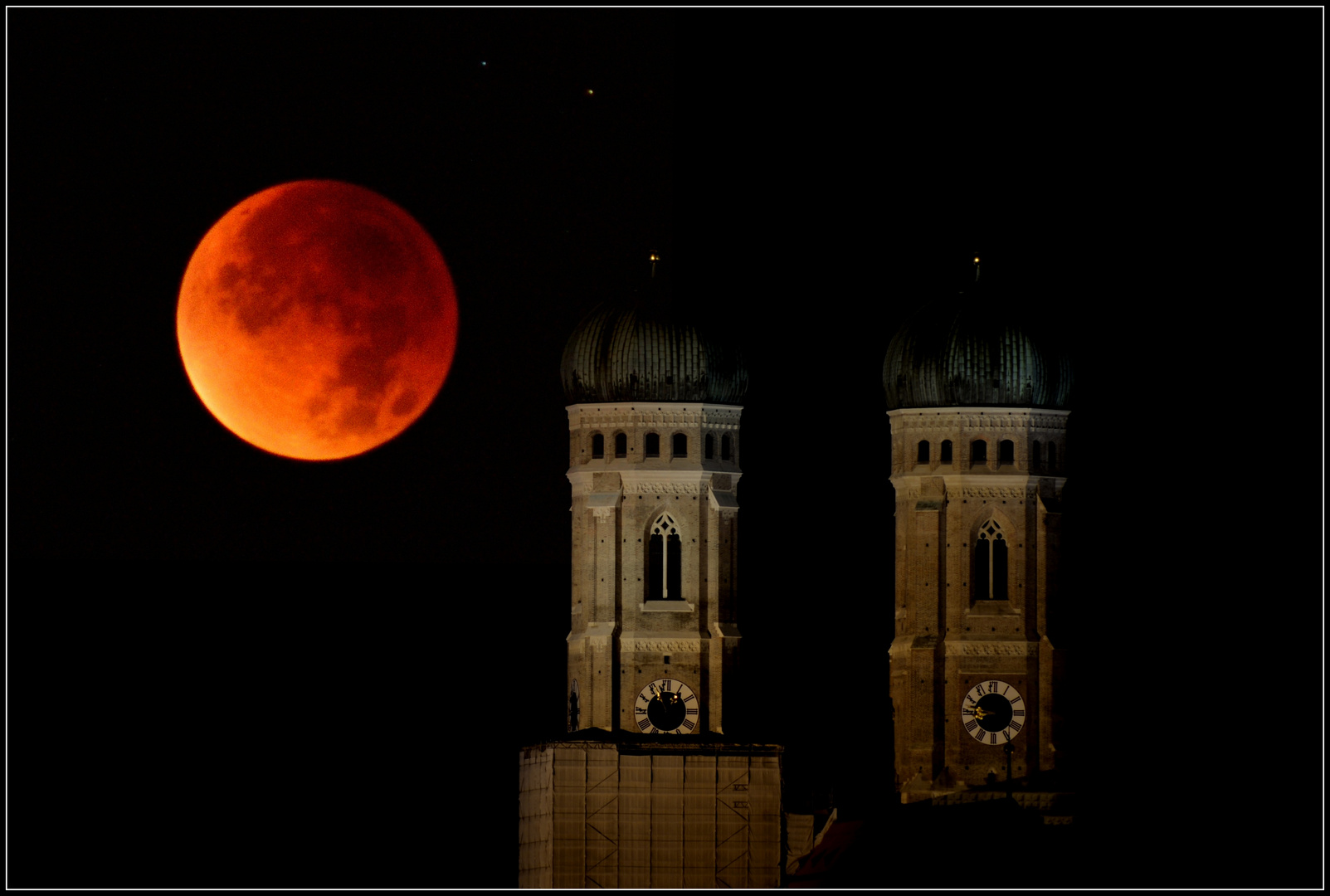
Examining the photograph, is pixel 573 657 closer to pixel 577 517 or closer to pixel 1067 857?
pixel 577 517

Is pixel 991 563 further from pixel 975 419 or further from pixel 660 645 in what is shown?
pixel 660 645

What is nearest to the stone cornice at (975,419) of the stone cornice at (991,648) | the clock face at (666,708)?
the stone cornice at (991,648)

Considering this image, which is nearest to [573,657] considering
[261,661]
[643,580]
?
[643,580]

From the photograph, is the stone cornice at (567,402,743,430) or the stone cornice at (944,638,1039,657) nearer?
the stone cornice at (567,402,743,430)

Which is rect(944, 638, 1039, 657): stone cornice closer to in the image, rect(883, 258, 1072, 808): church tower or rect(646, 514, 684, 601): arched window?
rect(883, 258, 1072, 808): church tower

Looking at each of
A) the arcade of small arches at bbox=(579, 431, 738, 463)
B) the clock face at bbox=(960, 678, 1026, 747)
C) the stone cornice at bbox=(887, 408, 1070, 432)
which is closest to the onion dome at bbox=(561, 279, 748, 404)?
the arcade of small arches at bbox=(579, 431, 738, 463)

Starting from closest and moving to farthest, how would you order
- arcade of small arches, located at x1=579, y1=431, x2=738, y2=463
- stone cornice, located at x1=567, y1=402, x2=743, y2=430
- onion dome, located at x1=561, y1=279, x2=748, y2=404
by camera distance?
onion dome, located at x1=561, y1=279, x2=748, y2=404
stone cornice, located at x1=567, y1=402, x2=743, y2=430
arcade of small arches, located at x1=579, y1=431, x2=738, y2=463

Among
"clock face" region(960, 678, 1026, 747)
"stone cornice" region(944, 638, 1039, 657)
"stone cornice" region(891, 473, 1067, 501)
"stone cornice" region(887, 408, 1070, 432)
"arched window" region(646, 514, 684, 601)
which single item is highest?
"stone cornice" region(887, 408, 1070, 432)
